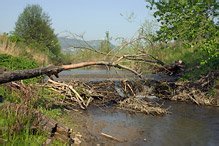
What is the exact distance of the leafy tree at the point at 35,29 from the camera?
33219 mm

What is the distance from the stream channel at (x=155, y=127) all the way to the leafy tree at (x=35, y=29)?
26.8m

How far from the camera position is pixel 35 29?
33719mm

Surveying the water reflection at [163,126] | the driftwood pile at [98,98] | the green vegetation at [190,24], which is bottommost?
the water reflection at [163,126]

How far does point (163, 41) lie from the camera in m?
11.0

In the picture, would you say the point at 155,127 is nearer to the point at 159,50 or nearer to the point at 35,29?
the point at 159,50

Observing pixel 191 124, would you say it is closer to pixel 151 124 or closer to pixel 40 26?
pixel 151 124

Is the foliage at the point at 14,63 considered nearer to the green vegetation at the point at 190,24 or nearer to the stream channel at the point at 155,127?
the stream channel at the point at 155,127

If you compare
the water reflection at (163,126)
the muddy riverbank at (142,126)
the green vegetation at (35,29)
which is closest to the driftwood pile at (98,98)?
the muddy riverbank at (142,126)

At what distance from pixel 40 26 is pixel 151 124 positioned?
1193 inches

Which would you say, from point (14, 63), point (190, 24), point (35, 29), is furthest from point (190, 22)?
point (35, 29)

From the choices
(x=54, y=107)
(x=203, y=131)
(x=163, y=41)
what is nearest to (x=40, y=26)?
(x=163, y=41)

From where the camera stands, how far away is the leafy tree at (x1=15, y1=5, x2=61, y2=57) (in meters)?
33.2

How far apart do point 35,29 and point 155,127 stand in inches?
1209

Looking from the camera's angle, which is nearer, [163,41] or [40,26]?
[163,41]
